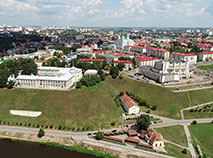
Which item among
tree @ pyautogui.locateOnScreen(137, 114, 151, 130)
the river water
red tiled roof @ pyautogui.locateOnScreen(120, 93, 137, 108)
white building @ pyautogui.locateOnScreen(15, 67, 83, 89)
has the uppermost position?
white building @ pyautogui.locateOnScreen(15, 67, 83, 89)

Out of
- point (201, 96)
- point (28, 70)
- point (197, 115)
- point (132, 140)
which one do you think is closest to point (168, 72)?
point (201, 96)

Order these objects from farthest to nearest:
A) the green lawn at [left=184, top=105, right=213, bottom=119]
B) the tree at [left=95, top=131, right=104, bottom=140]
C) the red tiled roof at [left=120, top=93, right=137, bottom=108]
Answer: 1. the red tiled roof at [left=120, top=93, right=137, bottom=108]
2. the green lawn at [left=184, top=105, right=213, bottom=119]
3. the tree at [left=95, top=131, right=104, bottom=140]

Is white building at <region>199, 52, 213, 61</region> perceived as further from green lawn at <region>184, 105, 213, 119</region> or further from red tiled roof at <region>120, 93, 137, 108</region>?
red tiled roof at <region>120, 93, 137, 108</region>

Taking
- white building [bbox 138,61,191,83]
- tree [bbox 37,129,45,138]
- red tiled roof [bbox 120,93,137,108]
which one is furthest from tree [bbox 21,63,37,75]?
white building [bbox 138,61,191,83]

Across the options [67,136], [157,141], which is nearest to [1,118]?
[67,136]

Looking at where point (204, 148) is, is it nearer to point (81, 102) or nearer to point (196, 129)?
point (196, 129)

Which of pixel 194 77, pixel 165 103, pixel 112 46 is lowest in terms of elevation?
pixel 165 103

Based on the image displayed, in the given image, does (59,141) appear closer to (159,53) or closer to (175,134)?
(175,134)
